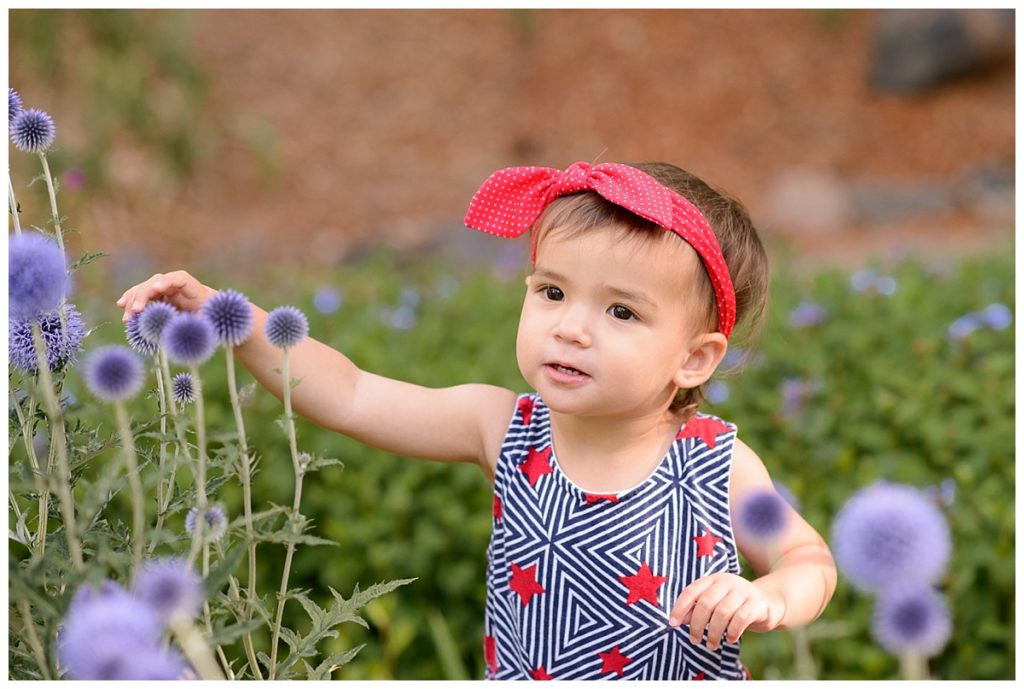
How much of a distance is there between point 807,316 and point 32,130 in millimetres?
2927

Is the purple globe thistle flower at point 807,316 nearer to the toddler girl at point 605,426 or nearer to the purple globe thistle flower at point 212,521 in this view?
the toddler girl at point 605,426

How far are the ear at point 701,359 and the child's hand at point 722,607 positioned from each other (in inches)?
14.7

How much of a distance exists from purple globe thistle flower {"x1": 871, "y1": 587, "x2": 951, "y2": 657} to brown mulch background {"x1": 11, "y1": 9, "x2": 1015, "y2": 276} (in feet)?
25.4

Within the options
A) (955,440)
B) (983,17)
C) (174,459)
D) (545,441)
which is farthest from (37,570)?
(983,17)

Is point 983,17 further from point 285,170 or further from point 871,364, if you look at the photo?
→ point 871,364

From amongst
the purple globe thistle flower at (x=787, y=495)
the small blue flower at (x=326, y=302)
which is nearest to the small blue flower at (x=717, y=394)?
the purple globe thistle flower at (x=787, y=495)

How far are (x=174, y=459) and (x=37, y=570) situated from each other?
0.50ft

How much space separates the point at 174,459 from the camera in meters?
1.05

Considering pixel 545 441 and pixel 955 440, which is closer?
pixel 545 441

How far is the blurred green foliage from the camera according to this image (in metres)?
2.85

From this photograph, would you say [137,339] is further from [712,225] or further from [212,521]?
[712,225]

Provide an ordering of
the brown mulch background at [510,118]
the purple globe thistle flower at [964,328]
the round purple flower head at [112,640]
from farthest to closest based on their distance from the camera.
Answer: the brown mulch background at [510,118] < the purple globe thistle flower at [964,328] < the round purple flower head at [112,640]

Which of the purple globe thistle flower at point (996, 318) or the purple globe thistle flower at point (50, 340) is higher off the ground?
the purple globe thistle flower at point (996, 318)

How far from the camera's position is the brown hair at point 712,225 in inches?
64.1
